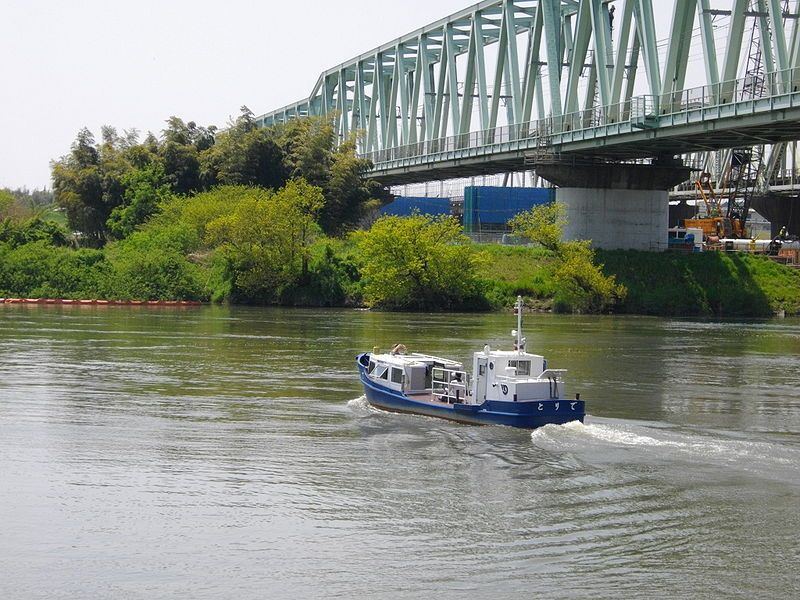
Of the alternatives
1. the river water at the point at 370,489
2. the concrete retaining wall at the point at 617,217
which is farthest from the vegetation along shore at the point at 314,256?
the river water at the point at 370,489

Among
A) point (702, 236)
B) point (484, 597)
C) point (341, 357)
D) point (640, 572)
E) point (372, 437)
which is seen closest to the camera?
point (484, 597)

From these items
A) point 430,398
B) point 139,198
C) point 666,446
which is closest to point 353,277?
point 139,198

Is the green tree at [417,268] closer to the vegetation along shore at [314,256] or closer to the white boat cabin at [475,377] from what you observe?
the vegetation along shore at [314,256]

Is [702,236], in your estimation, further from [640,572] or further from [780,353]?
[640,572]

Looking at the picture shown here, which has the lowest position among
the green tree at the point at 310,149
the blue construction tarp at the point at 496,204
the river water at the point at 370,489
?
the river water at the point at 370,489

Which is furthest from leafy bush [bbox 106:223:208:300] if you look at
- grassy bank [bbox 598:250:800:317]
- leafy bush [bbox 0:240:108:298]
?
grassy bank [bbox 598:250:800:317]

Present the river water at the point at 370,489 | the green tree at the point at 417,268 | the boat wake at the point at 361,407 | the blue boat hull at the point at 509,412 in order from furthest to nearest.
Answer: the green tree at the point at 417,268 < the boat wake at the point at 361,407 < the blue boat hull at the point at 509,412 < the river water at the point at 370,489

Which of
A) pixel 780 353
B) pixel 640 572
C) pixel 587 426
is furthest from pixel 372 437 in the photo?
pixel 780 353

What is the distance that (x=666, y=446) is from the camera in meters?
30.0

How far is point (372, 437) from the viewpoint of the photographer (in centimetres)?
3164

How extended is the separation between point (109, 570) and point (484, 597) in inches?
247

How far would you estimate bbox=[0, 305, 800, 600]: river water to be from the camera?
19.5 m

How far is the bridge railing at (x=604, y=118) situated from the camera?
68625 mm

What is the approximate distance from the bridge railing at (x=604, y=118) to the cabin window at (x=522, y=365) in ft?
114
